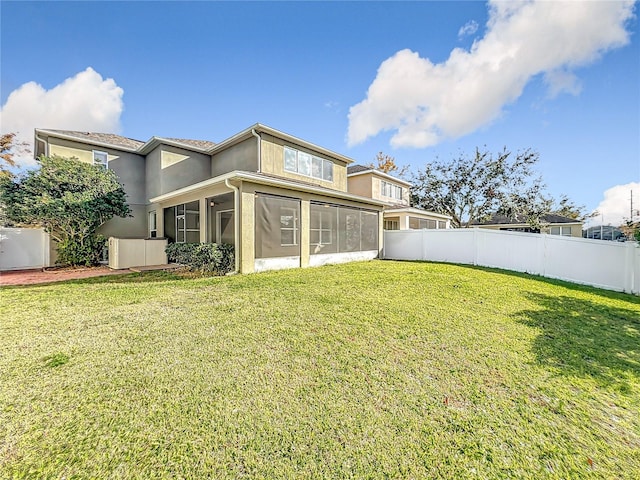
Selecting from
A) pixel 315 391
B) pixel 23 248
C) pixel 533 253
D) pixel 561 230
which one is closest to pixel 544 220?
pixel 561 230

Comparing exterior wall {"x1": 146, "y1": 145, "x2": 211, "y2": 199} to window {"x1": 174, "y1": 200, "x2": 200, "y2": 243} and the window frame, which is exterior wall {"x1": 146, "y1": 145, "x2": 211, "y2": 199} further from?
window {"x1": 174, "y1": 200, "x2": 200, "y2": 243}

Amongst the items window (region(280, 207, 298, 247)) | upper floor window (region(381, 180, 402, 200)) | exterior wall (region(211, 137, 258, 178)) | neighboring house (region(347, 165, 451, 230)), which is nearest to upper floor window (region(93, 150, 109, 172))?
exterior wall (region(211, 137, 258, 178))

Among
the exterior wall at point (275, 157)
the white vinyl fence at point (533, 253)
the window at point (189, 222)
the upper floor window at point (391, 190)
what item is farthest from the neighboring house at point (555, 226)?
the window at point (189, 222)

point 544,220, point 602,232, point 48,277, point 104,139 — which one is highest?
point 104,139

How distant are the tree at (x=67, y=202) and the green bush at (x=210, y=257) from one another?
4657 mm

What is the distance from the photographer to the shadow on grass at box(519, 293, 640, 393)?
3352 mm

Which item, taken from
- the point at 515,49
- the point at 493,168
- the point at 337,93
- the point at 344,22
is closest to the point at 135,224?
the point at 337,93

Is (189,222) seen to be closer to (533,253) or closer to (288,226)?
(288,226)

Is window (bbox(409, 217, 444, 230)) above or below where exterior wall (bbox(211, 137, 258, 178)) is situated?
below

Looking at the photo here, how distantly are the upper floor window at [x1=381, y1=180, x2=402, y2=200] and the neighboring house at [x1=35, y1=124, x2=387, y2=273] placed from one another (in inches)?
240

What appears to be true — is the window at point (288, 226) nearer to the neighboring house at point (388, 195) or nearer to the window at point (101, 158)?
the neighboring house at point (388, 195)

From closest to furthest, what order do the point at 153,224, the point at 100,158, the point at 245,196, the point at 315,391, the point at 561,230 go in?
the point at 315,391, the point at 245,196, the point at 100,158, the point at 153,224, the point at 561,230

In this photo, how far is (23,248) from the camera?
37.7 feet

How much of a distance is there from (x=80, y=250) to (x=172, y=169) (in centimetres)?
531
